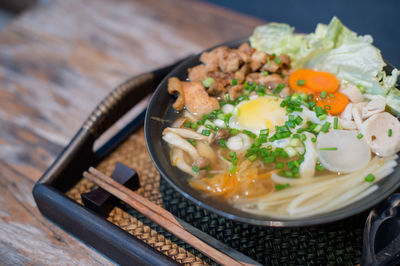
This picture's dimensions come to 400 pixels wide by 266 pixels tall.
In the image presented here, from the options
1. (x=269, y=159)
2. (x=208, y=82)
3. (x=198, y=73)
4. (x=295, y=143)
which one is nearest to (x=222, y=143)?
(x=269, y=159)

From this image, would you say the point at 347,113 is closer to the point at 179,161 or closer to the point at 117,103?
the point at 179,161

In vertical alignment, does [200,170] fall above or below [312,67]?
below

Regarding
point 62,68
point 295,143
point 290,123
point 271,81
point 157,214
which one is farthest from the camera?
point 62,68

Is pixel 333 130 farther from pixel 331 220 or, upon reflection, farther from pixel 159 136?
pixel 159 136

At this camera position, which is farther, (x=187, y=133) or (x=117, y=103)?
(x=117, y=103)

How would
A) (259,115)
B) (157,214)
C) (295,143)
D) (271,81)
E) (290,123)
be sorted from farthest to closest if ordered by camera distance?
(271,81) → (259,115) → (290,123) → (295,143) → (157,214)

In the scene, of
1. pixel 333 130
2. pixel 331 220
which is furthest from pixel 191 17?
pixel 331 220

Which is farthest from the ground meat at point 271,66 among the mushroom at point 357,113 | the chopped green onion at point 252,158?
the chopped green onion at point 252,158
